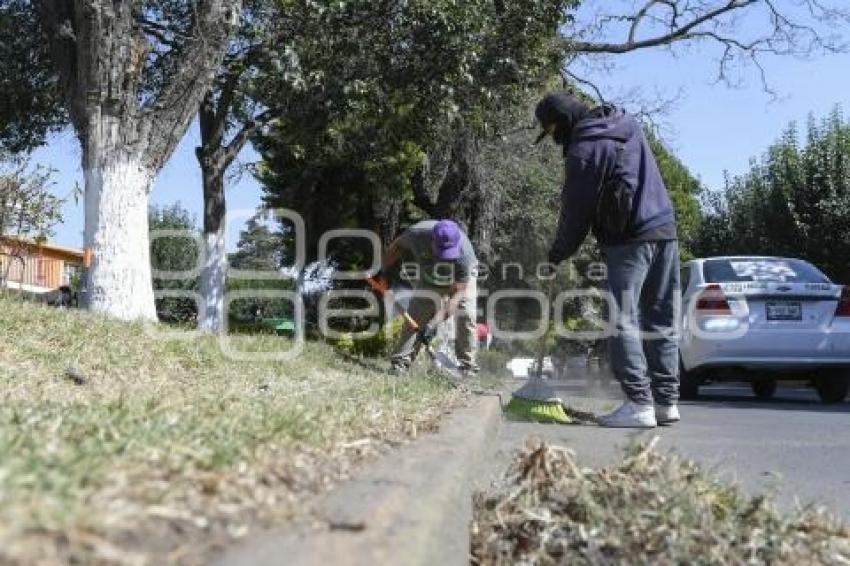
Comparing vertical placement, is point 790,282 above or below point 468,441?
above

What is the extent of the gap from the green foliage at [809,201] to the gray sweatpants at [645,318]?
66.2 feet

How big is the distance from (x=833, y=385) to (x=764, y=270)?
1571 millimetres

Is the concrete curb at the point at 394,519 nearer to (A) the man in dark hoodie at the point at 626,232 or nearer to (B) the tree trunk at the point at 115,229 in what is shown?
(A) the man in dark hoodie at the point at 626,232

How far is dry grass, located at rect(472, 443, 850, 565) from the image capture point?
8.31 feet

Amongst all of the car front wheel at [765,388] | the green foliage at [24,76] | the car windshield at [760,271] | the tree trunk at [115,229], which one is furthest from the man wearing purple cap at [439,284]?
the green foliage at [24,76]

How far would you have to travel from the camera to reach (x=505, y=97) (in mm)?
13664

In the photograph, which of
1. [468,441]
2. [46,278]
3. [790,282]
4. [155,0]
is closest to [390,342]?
[790,282]

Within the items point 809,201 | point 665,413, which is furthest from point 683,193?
point 665,413

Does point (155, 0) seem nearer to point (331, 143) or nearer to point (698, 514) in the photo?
point (331, 143)

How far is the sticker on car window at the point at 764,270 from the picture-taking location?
10.5 m

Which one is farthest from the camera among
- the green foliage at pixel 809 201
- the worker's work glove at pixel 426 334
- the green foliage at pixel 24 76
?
the green foliage at pixel 809 201

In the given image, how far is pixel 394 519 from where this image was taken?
1.83 m

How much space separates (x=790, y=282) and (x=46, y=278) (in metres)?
44.2

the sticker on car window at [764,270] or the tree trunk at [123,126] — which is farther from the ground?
the tree trunk at [123,126]
